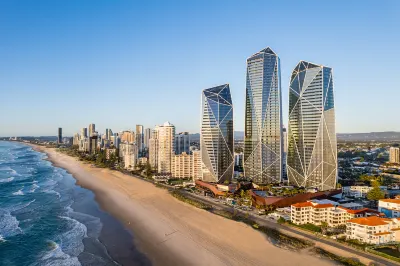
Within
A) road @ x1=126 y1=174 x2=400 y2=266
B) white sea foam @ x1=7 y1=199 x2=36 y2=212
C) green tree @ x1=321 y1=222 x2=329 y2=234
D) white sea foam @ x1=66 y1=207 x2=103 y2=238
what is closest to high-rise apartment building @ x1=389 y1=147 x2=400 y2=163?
A: road @ x1=126 y1=174 x2=400 y2=266

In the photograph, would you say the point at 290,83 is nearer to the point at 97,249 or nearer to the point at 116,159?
the point at 97,249

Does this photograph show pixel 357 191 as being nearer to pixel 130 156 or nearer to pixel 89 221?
pixel 89 221

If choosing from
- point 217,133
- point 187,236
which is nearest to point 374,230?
point 187,236

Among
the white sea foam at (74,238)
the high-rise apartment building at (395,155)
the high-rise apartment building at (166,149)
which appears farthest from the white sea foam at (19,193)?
the high-rise apartment building at (395,155)

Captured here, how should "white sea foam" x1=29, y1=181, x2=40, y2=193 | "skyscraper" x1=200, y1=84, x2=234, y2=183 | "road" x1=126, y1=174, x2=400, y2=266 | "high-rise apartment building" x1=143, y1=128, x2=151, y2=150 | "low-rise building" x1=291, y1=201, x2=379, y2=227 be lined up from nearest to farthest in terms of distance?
"road" x1=126, y1=174, x2=400, y2=266 < "low-rise building" x1=291, y1=201, x2=379, y2=227 < "white sea foam" x1=29, y1=181, x2=40, y2=193 < "skyscraper" x1=200, y1=84, x2=234, y2=183 < "high-rise apartment building" x1=143, y1=128, x2=151, y2=150

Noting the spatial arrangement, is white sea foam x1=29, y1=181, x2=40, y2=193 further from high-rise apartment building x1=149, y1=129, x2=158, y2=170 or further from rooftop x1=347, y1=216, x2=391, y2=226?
rooftop x1=347, y1=216, x2=391, y2=226

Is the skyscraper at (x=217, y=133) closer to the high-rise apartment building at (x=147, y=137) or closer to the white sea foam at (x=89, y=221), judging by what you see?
the white sea foam at (x=89, y=221)

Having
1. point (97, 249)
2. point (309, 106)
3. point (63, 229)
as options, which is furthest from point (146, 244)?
A: point (309, 106)

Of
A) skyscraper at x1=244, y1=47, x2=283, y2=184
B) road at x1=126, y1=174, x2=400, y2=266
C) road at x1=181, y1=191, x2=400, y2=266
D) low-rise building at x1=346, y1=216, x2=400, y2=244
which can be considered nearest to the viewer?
road at x1=181, y1=191, x2=400, y2=266
